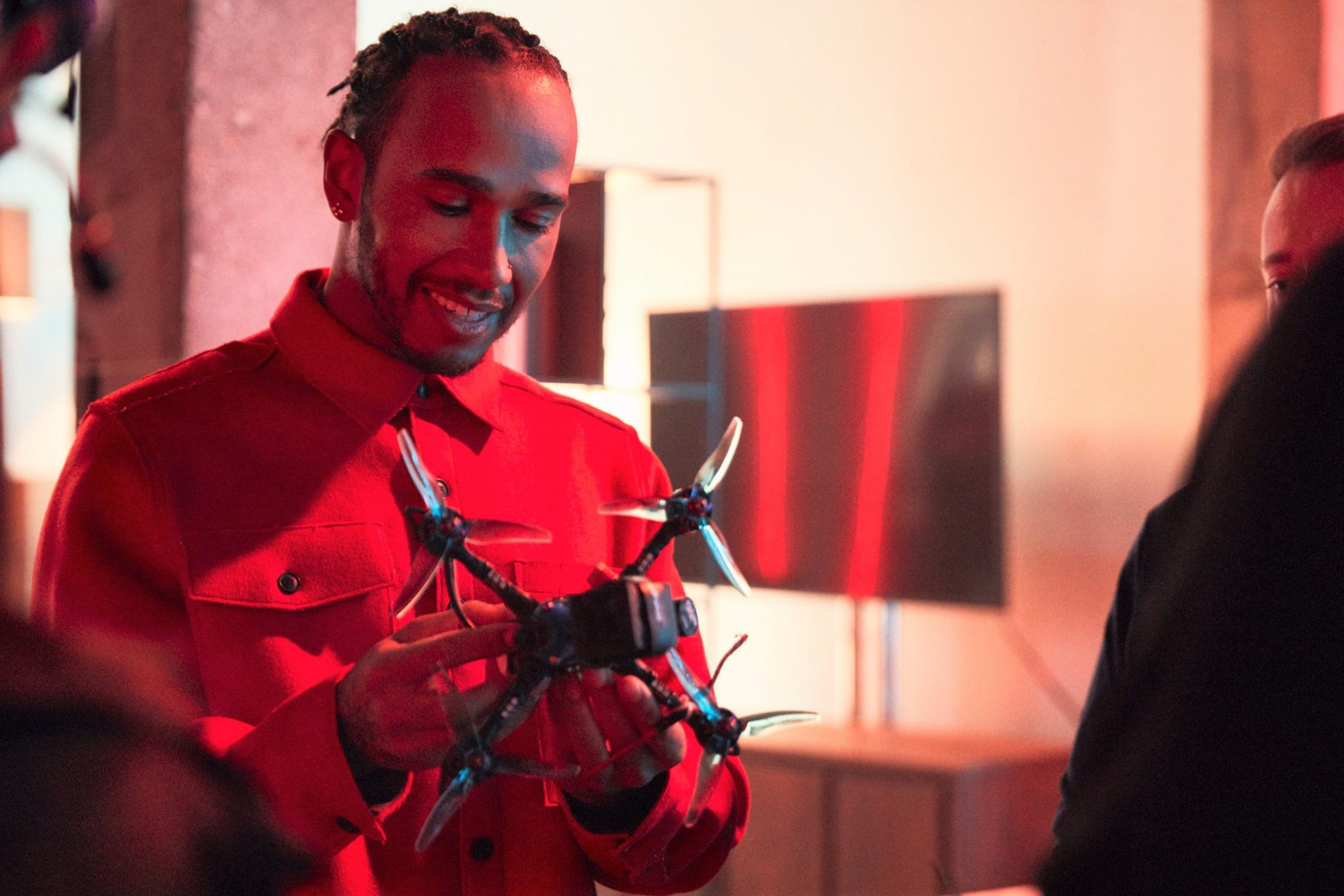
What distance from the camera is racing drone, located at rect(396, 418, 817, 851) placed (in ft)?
3.29

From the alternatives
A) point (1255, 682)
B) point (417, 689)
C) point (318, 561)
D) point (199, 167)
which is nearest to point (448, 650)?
point (417, 689)

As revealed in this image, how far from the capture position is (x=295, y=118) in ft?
7.19

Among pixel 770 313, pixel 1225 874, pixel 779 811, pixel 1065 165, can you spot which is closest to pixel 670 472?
pixel 770 313

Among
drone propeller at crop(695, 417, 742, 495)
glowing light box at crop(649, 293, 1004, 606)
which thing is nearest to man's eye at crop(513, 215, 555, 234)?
drone propeller at crop(695, 417, 742, 495)

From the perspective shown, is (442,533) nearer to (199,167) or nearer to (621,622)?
(621,622)

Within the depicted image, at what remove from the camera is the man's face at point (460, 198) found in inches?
47.3

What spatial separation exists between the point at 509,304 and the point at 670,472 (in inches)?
84.0

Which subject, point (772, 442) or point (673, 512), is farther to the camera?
point (772, 442)

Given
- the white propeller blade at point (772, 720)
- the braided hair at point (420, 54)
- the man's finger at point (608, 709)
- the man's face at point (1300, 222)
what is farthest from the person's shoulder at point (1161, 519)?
the braided hair at point (420, 54)

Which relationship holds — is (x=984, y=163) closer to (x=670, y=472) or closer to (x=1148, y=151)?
(x=1148, y=151)

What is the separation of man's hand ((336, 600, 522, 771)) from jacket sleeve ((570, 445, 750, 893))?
0.71 ft

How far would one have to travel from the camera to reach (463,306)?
1232mm

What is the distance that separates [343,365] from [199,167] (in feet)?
3.32

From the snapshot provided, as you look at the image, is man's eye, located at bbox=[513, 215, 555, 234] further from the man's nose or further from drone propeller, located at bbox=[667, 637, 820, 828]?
drone propeller, located at bbox=[667, 637, 820, 828]
